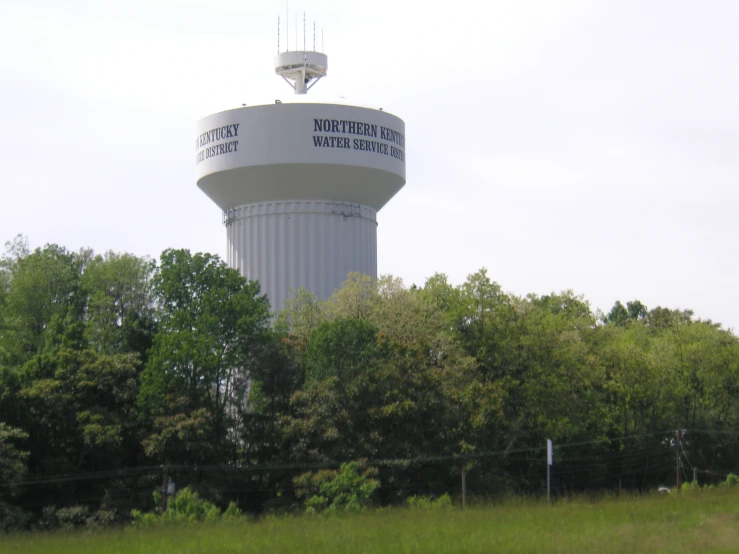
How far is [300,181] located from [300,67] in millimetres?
4710

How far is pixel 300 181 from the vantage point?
3847 cm

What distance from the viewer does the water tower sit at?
1502 inches

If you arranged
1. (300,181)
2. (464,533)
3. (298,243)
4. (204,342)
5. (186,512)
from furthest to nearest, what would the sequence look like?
(298,243) → (300,181) → (204,342) → (186,512) → (464,533)

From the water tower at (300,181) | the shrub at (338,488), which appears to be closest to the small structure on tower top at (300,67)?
the water tower at (300,181)

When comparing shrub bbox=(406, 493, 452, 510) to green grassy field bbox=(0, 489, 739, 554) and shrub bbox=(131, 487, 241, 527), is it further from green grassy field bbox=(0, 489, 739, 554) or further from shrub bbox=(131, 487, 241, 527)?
shrub bbox=(131, 487, 241, 527)

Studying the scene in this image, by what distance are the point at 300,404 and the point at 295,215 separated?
6.65 meters

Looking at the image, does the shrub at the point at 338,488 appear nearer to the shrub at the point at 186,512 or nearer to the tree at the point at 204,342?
the shrub at the point at 186,512

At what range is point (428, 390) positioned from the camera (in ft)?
117

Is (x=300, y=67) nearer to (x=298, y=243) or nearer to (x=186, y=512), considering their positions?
(x=298, y=243)

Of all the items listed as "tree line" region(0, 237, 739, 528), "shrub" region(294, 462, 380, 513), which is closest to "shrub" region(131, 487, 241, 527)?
"tree line" region(0, 237, 739, 528)

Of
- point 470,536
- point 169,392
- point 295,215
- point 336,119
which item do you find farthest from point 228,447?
point 470,536

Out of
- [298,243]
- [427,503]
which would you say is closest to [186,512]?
[427,503]

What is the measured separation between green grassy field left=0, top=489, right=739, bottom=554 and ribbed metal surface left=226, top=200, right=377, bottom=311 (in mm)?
12403

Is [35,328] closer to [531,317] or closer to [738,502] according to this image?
[531,317]
